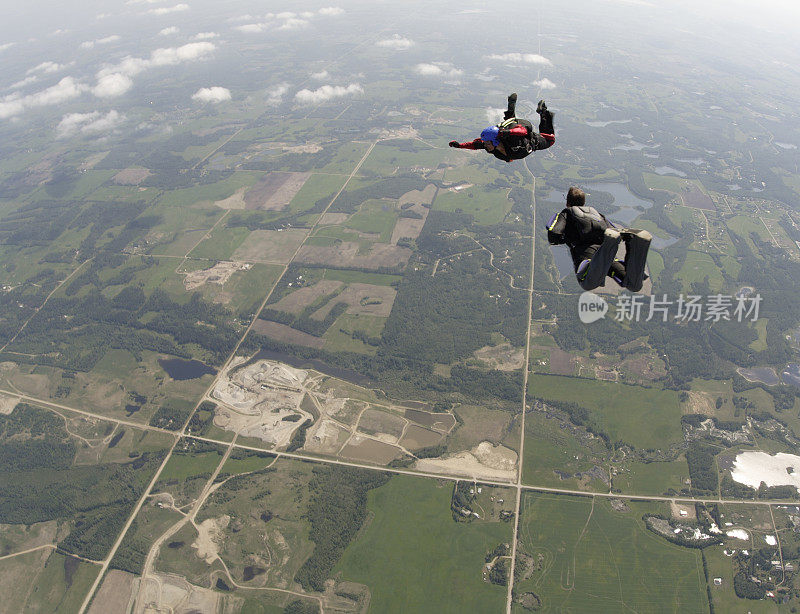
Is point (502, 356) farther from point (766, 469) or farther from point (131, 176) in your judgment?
point (131, 176)

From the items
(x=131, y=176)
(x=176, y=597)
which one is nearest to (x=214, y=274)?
(x=176, y=597)

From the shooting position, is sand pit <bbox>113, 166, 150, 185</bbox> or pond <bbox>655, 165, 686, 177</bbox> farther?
sand pit <bbox>113, 166, 150, 185</bbox>

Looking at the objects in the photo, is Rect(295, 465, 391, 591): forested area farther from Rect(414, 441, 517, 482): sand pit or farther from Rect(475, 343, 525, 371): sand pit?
Rect(475, 343, 525, 371): sand pit

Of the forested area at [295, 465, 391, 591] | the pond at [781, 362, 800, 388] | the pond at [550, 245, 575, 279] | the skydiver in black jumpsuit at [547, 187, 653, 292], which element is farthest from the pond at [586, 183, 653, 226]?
the skydiver in black jumpsuit at [547, 187, 653, 292]

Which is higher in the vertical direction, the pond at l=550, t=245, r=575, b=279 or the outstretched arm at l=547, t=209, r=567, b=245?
the outstretched arm at l=547, t=209, r=567, b=245

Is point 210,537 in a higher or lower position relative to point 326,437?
lower

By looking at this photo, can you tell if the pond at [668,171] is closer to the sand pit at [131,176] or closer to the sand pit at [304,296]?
the sand pit at [304,296]

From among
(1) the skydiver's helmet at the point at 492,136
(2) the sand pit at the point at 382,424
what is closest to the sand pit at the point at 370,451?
(2) the sand pit at the point at 382,424
